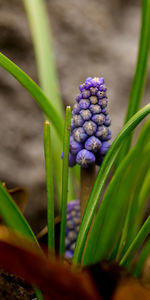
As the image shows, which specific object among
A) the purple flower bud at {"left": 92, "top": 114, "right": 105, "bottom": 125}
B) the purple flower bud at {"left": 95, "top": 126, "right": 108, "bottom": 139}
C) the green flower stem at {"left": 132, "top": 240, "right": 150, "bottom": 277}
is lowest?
the green flower stem at {"left": 132, "top": 240, "right": 150, "bottom": 277}

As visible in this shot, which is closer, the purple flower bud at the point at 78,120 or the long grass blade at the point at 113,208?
the long grass blade at the point at 113,208

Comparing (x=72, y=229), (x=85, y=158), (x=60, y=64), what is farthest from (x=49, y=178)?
(x=60, y=64)

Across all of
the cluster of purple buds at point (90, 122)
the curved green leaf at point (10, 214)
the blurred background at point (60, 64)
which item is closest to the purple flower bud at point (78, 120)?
the cluster of purple buds at point (90, 122)

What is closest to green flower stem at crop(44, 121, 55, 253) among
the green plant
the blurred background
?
the green plant

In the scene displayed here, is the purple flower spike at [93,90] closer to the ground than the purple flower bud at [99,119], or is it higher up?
higher up

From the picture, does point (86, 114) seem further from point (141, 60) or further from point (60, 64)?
point (60, 64)

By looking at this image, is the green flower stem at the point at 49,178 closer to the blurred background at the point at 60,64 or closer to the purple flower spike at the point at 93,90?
the purple flower spike at the point at 93,90

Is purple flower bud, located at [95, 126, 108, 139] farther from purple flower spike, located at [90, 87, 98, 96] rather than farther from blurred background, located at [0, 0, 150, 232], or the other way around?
blurred background, located at [0, 0, 150, 232]
